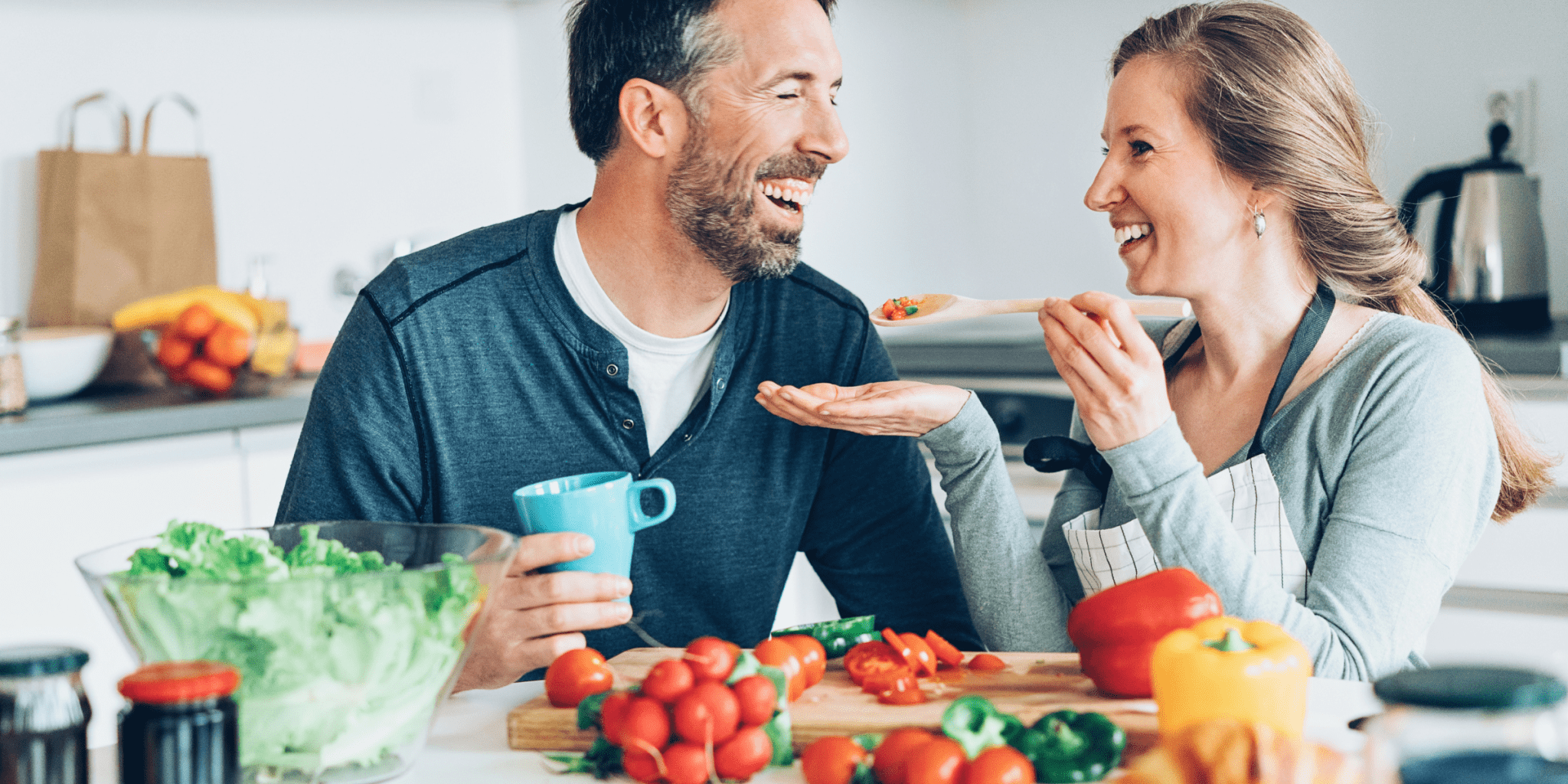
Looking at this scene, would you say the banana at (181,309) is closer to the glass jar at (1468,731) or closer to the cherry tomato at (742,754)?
the cherry tomato at (742,754)

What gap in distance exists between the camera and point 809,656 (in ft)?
3.09

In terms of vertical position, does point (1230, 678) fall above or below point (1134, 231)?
below

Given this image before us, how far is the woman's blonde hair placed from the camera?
4.41 feet

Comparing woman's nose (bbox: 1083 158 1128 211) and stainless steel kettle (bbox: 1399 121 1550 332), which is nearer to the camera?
woman's nose (bbox: 1083 158 1128 211)

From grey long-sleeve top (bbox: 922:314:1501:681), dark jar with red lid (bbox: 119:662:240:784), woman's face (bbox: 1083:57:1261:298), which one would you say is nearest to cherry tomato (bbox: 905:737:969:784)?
dark jar with red lid (bbox: 119:662:240:784)

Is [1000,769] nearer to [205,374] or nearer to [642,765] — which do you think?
[642,765]

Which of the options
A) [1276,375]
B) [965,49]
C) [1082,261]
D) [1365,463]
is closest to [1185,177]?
[1276,375]

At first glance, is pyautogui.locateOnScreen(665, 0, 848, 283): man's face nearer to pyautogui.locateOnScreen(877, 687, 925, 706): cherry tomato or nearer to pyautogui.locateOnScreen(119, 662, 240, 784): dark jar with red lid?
pyautogui.locateOnScreen(877, 687, 925, 706): cherry tomato

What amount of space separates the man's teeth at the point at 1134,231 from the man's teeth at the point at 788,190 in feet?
1.11

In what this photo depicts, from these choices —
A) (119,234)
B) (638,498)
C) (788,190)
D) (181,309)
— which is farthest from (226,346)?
(638,498)

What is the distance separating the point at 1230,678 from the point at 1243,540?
51cm

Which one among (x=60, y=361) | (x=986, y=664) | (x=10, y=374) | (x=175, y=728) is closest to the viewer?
(x=175, y=728)

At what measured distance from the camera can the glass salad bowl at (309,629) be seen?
2.46 ft

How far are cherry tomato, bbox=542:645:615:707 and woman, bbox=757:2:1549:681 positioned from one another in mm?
354
